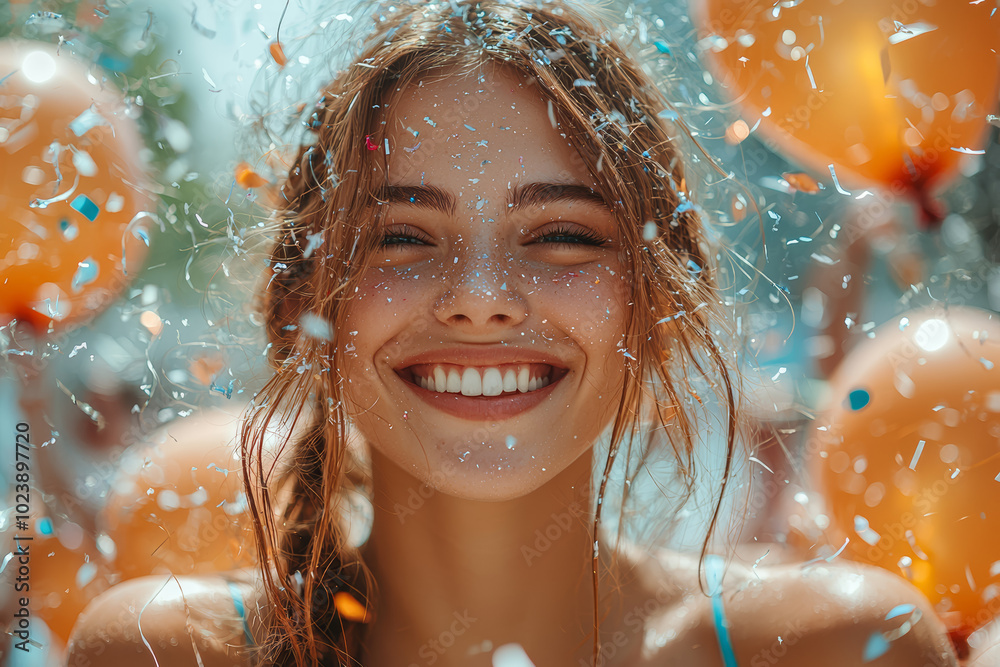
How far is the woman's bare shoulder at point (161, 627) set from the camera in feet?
2.70

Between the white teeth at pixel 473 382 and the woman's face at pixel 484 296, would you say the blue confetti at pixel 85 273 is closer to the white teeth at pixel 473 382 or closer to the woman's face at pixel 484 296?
the woman's face at pixel 484 296

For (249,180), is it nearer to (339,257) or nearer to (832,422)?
(339,257)

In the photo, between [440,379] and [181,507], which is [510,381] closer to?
[440,379]

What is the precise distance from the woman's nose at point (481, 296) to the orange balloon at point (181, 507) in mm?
436

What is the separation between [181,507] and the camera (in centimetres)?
99

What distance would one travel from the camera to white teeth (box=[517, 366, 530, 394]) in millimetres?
764

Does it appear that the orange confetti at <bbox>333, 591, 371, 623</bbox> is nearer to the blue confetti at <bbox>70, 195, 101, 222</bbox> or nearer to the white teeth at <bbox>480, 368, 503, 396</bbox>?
the white teeth at <bbox>480, 368, 503, 396</bbox>

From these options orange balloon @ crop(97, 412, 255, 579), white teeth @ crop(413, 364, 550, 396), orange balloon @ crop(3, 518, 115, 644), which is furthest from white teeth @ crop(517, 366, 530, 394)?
orange balloon @ crop(3, 518, 115, 644)

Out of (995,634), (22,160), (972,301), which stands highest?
(22,160)

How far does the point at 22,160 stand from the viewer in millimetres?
922

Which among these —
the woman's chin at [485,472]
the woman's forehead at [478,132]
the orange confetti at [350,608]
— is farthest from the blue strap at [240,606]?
the woman's forehead at [478,132]

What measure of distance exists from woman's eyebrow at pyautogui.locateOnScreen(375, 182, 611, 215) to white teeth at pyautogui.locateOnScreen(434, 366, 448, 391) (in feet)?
0.59

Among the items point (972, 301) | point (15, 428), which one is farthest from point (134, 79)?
point (972, 301)

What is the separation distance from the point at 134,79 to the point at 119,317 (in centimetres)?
35
